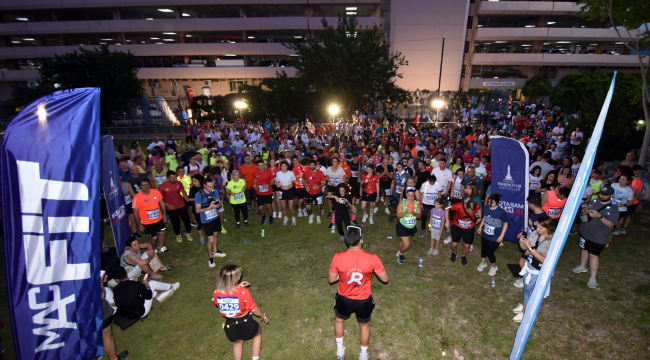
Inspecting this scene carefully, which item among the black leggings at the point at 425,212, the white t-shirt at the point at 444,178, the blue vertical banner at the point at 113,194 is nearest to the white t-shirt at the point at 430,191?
the black leggings at the point at 425,212

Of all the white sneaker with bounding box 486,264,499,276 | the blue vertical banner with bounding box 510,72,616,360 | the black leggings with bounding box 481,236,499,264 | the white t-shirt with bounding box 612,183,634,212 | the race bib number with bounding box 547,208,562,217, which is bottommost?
the white sneaker with bounding box 486,264,499,276

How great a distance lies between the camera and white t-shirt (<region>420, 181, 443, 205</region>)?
816 centimetres

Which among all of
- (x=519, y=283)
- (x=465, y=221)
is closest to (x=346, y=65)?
(x=465, y=221)

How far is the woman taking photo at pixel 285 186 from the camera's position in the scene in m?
9.11

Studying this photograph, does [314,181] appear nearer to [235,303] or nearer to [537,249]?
[235,303]

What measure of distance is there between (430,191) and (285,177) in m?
4.08

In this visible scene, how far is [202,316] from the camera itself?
5.91 metres

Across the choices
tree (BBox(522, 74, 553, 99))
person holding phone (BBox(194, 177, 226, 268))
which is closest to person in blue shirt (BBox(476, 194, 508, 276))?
person holding phone (BBox(194, 177, 226, 268))

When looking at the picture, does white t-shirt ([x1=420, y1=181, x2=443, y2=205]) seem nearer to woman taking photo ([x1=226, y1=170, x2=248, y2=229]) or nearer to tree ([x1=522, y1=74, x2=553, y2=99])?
woman taking photo ([x1=226, y1=170, x2=248, y2=229])

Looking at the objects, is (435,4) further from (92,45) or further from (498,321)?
(92,45)

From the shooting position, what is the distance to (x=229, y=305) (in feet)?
13.8

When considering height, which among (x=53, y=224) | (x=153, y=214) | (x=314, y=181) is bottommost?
(x=153, y=214)

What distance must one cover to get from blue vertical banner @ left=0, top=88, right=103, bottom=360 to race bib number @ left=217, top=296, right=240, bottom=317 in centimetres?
137

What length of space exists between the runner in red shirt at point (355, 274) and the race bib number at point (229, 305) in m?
1.34
